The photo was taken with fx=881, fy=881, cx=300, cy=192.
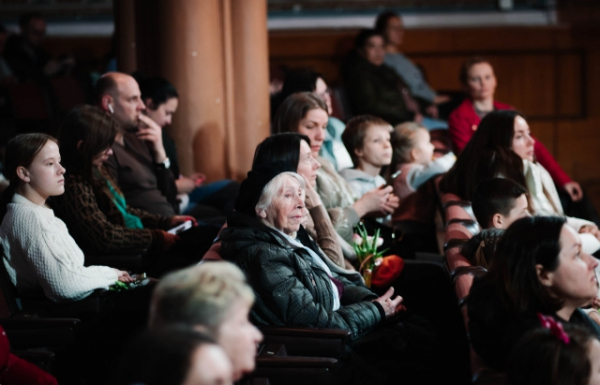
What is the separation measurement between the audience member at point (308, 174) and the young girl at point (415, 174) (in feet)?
3.36

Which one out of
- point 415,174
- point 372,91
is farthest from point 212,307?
point 372,91

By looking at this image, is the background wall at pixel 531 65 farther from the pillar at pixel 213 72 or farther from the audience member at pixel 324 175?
the audience member at pixel 324 175

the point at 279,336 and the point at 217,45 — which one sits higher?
the point at 217,45

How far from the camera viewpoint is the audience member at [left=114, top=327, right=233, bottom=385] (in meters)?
1.35

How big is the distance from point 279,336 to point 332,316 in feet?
1.00

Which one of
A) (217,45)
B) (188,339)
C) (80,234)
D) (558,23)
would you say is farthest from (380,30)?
(188,339)

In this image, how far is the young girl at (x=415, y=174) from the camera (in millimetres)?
4352

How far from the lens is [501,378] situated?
2.06 meters

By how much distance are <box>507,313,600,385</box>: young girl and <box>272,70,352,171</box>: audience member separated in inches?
99.2

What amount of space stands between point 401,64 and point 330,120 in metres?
2.22

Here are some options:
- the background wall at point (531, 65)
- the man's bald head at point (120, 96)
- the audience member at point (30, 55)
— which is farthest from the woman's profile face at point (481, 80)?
the audience member at point (30, 55)

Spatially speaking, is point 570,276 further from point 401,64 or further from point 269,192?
point 401,64

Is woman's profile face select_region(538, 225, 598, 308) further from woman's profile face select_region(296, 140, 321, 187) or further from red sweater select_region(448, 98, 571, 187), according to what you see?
red sweater select_region(448, 98, 571, 187)

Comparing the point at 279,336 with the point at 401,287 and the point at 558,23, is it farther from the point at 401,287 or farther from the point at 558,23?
the point at 558,23
